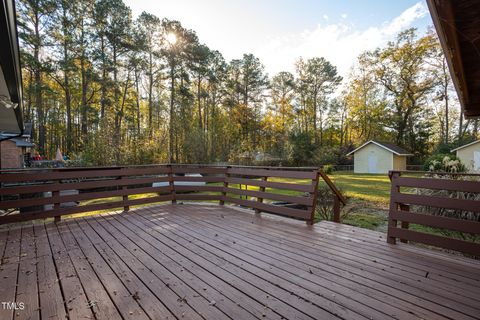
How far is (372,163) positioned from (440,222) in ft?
68.2

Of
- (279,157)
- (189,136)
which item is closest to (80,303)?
(189,136)

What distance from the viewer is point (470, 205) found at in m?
2.55

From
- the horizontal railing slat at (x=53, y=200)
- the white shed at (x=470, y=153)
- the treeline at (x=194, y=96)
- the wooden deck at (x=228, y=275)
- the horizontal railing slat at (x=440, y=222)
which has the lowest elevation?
the wooden deck at (x=228, y=275)

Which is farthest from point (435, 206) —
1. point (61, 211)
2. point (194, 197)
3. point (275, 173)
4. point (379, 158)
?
point (379, 158)

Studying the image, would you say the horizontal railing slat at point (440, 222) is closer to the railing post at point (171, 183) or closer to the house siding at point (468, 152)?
the railing post at point (171, 183)

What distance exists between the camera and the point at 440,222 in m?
2.74

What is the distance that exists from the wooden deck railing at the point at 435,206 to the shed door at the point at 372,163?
66.6 feet

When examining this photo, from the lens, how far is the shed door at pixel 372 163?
69.2ft

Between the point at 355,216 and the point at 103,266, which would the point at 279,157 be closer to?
the point at 355,216

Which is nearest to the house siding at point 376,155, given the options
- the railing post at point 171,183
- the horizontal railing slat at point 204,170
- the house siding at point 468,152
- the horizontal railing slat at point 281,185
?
the house siding at point 468,152

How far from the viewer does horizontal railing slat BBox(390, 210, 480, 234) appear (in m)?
2.50

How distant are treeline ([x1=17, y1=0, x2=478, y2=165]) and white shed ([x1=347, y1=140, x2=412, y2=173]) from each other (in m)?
2.59

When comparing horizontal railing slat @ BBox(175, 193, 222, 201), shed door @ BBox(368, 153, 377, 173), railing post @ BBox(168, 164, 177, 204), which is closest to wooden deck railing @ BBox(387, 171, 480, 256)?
horizontal railing slat @ BBox(175, 193, 222, 201)

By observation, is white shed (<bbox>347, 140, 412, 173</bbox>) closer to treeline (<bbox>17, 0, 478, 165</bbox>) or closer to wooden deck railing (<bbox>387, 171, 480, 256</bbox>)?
treeline (<bbox>17, 0, 478, 165</bbox>)
